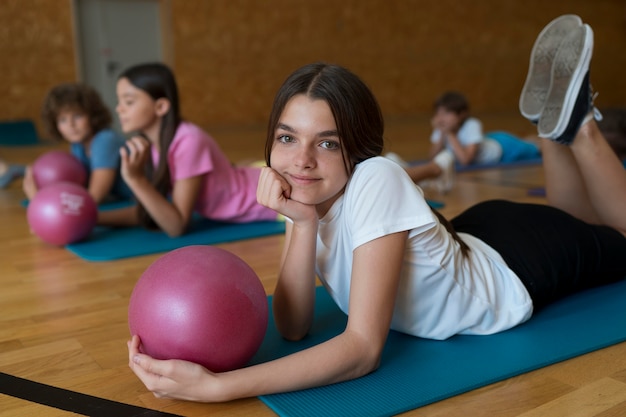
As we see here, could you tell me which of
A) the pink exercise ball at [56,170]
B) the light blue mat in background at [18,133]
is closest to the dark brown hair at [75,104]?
the pink exercise ball at [56,170]

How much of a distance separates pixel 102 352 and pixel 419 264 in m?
0.89

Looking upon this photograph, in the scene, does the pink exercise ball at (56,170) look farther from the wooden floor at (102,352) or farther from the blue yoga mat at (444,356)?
the blue yoga mat at (444,356)

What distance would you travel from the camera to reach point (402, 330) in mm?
1664

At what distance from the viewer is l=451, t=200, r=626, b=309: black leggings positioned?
1.77 m

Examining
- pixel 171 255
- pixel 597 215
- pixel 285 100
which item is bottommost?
pixel 597 215

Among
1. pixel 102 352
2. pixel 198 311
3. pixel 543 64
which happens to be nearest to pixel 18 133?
pixel 102 352

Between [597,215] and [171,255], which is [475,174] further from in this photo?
[171,255]

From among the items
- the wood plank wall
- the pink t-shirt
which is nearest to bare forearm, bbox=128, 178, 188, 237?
the pink t-shirt

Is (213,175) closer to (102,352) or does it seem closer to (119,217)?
(119,217)

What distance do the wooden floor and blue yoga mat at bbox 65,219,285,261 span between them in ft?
0.23

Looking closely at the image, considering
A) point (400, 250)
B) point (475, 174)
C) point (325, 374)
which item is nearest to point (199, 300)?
point (325, 374)

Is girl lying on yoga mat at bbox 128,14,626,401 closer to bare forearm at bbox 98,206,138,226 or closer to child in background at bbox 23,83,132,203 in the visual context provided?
bare forearm at bbox 98,206,138,226

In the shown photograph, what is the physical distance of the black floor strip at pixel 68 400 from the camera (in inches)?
52.1

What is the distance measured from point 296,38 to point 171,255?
873 cm
